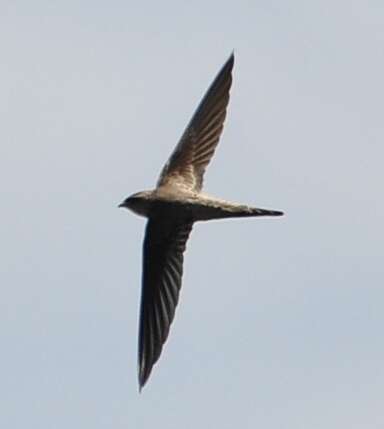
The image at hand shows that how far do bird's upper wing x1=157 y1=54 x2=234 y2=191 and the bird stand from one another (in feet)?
0.03

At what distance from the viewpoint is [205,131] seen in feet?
39.2

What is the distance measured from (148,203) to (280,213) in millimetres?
1190

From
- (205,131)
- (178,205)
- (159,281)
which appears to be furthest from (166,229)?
(205,131)

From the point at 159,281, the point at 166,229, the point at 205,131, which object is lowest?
the point at 159,281

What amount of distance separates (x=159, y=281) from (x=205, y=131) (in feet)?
3.87

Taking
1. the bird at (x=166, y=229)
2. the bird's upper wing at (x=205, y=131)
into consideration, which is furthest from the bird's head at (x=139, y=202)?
the bird's upper wing at (x=205, y=131)

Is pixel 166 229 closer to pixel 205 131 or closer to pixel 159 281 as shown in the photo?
pixel 159 281

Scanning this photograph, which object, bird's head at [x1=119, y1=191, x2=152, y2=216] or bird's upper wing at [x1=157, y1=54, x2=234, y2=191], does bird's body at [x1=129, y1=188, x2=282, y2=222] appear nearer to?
bird's head at [x1=119, y1=191, x2=152, y2=216]

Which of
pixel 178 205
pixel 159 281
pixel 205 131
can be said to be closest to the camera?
pixel 178 205

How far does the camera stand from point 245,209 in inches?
411

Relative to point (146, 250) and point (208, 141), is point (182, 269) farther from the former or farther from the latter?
point (208, 141)

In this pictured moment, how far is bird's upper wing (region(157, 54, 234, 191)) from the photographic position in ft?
38.7

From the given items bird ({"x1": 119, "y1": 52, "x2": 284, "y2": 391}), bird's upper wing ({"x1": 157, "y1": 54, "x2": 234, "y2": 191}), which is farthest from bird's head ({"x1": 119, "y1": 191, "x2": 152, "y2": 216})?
bird's upper wing ({"x1": 157, "y1": 54, "x2": 234, "y2": 191})

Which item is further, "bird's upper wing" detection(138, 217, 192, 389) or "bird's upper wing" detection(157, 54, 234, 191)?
"bird's upper wing" detection(157, 54, 234, 191)
